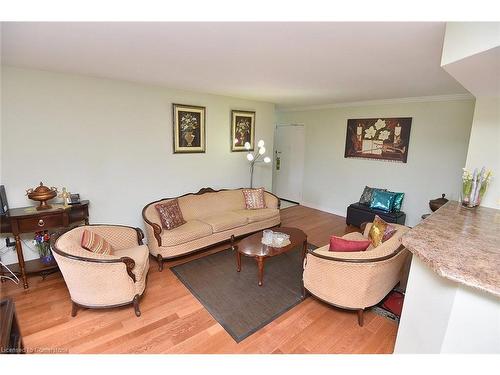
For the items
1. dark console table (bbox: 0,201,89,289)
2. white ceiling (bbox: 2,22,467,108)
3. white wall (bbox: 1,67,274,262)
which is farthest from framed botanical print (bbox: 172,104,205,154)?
dark console table (bbox: 0,201,89,289)

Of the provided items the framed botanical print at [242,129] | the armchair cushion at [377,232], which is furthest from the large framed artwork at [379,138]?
the armchair cushion at [377,232]

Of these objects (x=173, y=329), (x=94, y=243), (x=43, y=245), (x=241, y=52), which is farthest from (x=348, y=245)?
(x=43, y=245)

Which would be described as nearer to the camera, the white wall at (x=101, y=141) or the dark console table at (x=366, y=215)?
the white wall at (x=101, y=141)

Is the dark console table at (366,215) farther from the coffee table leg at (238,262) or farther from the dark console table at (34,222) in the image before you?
the dark console table at (34,222)

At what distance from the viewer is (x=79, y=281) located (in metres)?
2.25

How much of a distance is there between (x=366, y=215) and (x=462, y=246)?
10.9ft

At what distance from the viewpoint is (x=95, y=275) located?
2.24 meters

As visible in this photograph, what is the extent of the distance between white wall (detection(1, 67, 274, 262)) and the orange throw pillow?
729mm

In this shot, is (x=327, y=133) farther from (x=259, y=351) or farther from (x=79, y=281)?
(x=79, y=281)

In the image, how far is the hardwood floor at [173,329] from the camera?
2055 mm

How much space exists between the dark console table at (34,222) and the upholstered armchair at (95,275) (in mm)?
434

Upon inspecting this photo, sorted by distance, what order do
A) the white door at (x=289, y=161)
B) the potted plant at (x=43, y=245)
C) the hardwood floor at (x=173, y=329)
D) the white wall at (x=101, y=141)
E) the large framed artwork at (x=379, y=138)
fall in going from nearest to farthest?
the hardwood floor at (x=173, y=329)
the white wall at (x=101, y=141)
the potted plant at (x=43, y=245)
the large framed artwork at (x=379, y=138)
the white door at (x=289, y=161)
